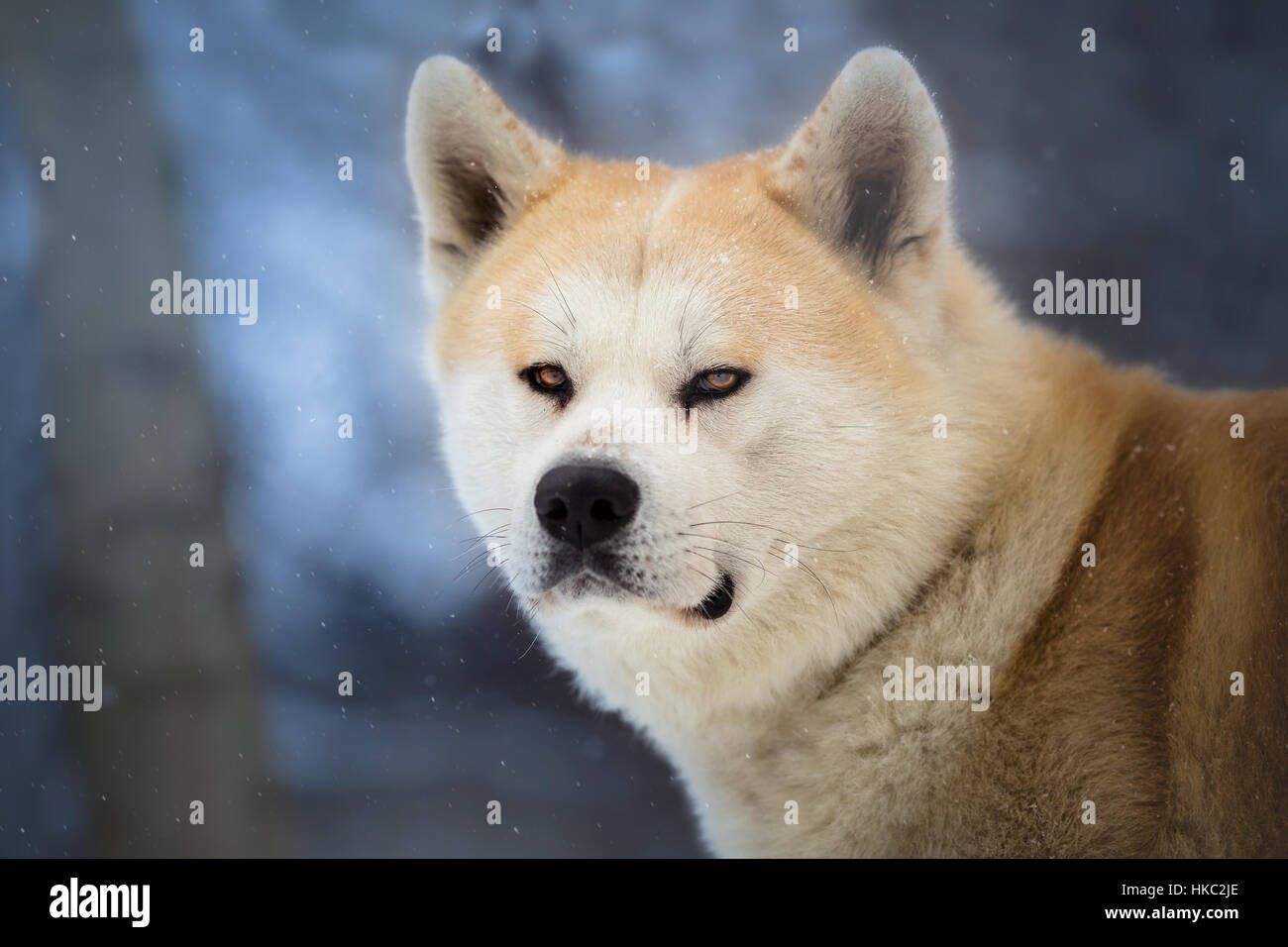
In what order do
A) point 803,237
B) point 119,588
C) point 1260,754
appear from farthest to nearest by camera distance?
1. point 119,588
2. point 803,237
3. point 1260,754

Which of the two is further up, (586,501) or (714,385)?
(714,385)

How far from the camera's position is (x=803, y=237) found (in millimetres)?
2119

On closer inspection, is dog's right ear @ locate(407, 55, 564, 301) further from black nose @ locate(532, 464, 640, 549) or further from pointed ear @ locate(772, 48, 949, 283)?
black nose @ locate(532, 464, 640, 549)

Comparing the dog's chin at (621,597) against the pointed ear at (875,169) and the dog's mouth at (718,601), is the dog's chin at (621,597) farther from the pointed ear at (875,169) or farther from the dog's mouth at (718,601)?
the pointed ear at (875,169)

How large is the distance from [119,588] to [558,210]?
2083mm

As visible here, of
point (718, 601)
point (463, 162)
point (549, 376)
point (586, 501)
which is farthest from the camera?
point (463, 162)

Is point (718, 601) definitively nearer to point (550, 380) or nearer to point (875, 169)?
point (550, 380)

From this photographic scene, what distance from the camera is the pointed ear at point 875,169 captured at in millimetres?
1928

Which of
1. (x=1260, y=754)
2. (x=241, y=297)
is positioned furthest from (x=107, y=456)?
(x=1260, y=754)

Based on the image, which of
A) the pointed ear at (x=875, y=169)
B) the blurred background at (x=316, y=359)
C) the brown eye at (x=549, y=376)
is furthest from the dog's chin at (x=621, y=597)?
the blurred background at (x=316, y=359)

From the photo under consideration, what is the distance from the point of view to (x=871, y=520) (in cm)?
198

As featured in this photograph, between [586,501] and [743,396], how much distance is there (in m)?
0.45

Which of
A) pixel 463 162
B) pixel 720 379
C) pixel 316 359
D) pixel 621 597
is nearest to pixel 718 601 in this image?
pixel 621 597

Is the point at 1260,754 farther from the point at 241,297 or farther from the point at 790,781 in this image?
the point at 241,297
